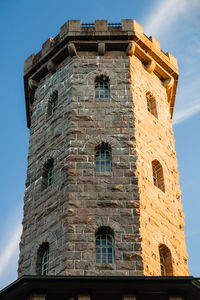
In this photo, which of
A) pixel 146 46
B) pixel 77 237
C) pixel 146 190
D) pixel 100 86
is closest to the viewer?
pixel 77 237

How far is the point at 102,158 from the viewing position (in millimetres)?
21969

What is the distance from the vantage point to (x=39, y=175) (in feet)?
75.5

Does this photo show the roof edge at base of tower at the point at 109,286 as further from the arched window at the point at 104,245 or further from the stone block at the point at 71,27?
the stone block at the point at 71,27

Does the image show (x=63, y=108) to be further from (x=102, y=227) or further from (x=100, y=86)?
(x=102, y=227)

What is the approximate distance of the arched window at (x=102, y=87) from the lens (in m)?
24.3

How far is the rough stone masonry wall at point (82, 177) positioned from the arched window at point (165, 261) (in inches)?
63.5

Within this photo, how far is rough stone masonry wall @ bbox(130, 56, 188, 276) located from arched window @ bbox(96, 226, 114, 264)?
40.1 inches

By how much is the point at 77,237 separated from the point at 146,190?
3.26 metres

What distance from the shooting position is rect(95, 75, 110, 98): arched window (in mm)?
24266

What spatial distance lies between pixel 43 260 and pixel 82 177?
10.2 ft

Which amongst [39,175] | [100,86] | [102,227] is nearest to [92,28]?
[100,86]

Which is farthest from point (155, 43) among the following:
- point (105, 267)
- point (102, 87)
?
point (105, 267)

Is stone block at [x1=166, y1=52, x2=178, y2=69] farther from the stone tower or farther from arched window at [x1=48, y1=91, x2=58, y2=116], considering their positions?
arched window at [x1=48, y1=91, x2=58, y2=116]

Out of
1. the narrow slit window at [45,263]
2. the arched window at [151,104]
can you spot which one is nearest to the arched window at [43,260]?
the narrow slit window at [45,263]
